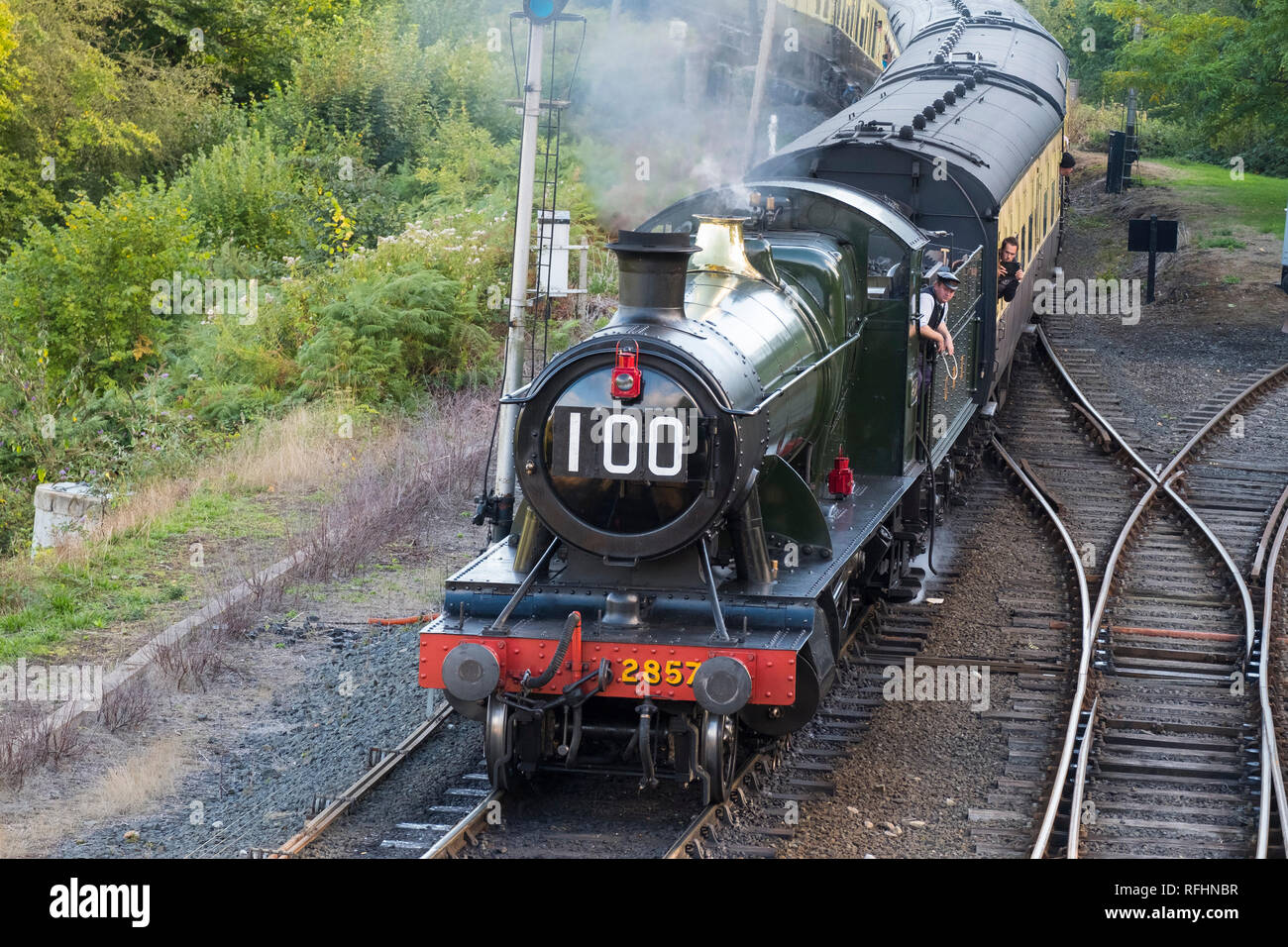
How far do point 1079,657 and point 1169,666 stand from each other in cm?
60

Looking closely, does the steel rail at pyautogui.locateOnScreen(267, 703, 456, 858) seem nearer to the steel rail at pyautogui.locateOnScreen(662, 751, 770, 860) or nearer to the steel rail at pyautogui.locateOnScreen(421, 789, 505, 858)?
the steel rail at pyautogui.locateOnScreen(421, 789, 505, 858)

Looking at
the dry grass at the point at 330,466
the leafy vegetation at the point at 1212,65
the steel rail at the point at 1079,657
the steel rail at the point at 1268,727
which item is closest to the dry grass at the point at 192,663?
the dry grass at the point at 330,466

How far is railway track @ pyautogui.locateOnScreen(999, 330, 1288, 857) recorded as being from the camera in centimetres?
733

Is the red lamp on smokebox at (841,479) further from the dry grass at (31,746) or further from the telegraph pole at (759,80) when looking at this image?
the telegraph pole at (759,80)

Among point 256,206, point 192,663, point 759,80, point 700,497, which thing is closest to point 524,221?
point 192,663

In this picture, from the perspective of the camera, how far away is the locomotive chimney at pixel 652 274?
23.5 feet

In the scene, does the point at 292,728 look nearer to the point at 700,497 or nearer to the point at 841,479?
the point at 700,497

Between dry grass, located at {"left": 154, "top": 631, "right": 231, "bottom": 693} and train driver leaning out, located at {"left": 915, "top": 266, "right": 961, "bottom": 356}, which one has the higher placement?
train driver leaning out, located at {"left": 915, "top": 266, "right": 961, "bottom": 356}

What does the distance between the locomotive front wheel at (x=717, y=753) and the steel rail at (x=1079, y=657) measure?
4.82 feet

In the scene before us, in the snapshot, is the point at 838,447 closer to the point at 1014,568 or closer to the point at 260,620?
the point at 1014,568

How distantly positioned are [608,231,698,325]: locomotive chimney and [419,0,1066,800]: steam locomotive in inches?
0.4

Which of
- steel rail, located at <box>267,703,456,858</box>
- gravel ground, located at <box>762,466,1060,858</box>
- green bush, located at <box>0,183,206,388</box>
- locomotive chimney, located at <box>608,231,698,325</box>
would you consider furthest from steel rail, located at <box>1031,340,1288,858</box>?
green bush, located at <box>0,183,206,388</box>

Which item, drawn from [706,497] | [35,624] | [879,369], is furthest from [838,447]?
[35,624]

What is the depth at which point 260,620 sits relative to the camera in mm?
10336
